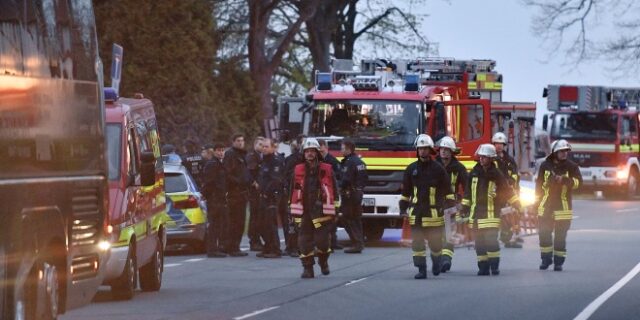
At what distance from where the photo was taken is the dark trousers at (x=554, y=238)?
24219mm

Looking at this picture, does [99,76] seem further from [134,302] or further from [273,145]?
[273,145]

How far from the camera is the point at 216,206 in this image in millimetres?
28000

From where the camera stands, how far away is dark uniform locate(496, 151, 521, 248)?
91.7 ft

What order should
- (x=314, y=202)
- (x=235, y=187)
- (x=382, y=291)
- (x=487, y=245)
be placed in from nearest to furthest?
(x=382, y=291)
(x=314, y=202)
(x=487, y=245)
(x=235, y=187)

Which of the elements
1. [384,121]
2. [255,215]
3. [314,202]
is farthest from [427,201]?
[384,121]

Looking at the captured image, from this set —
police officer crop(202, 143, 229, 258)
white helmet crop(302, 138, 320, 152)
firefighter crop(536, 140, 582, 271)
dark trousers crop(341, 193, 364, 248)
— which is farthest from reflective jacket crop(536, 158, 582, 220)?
police officer crop(202, 143, 229, 258)

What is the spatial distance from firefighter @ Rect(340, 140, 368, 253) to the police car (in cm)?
218

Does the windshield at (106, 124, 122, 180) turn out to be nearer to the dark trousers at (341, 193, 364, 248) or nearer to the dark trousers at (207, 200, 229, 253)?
the dark trousers at (207, 200, 229, 253)

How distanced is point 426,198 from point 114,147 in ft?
16.6

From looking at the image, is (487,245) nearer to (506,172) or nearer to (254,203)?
(506,172)

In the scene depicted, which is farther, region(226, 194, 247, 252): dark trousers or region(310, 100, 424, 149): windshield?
region(310, 100, 424, 149): windshield

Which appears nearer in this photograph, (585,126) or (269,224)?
(269,224)

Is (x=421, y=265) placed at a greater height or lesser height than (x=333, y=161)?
lesser

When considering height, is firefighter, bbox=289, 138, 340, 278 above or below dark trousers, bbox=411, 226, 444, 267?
above
